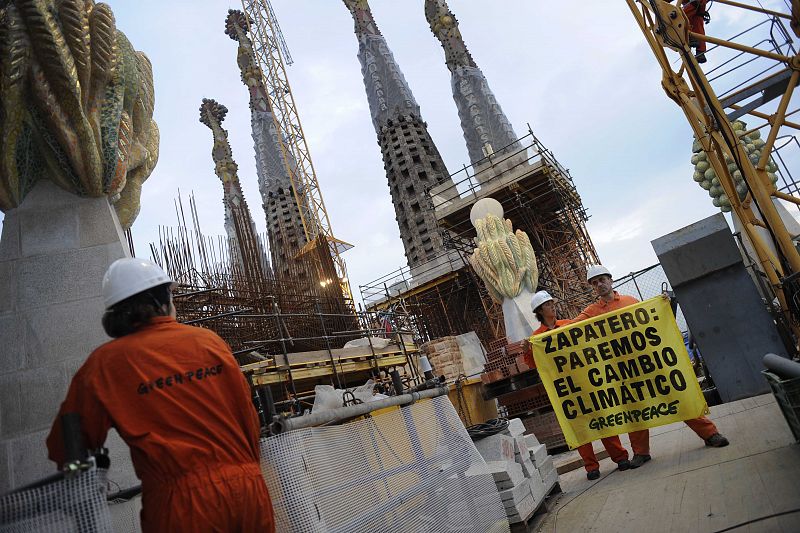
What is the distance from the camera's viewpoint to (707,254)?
6.82 metres

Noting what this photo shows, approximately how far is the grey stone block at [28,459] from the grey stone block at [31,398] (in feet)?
0.16

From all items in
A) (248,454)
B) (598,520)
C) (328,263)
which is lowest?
(598,520)

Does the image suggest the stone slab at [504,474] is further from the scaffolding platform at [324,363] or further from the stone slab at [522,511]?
the scaffolding platform at [324,363]

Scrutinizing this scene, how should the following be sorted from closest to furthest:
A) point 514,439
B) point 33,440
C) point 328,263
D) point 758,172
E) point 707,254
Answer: point 33,440
point 514,439
point 707,254
point 758,172
point 328,263

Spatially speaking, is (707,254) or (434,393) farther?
(707,254)

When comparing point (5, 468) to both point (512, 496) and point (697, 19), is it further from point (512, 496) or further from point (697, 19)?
point (697, 19)

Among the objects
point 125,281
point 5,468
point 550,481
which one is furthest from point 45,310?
point 550,481

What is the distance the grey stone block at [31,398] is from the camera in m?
3.10

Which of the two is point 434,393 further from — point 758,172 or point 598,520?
point 758,172

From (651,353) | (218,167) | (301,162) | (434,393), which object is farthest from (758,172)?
(218,167)

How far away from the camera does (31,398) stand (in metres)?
3.16

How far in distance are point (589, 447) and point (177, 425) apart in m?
4.33

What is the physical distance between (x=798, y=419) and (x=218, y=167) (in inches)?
1791

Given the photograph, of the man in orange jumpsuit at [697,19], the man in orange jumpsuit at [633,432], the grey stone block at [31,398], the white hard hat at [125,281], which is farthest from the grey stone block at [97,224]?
the man in orange jumpsuit at [697,19]
